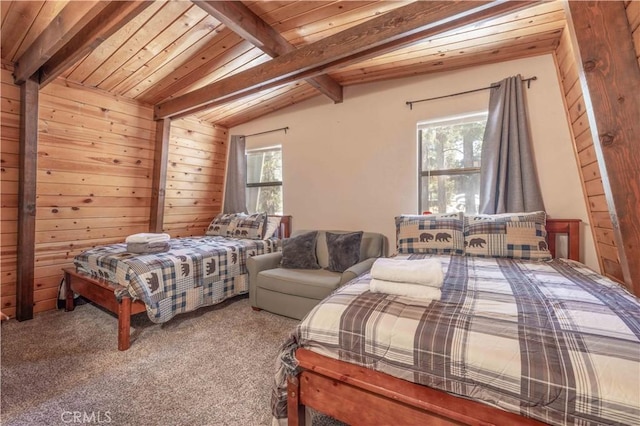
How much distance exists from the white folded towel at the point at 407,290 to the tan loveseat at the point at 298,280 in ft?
2.95

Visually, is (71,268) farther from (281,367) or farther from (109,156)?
(281,367)

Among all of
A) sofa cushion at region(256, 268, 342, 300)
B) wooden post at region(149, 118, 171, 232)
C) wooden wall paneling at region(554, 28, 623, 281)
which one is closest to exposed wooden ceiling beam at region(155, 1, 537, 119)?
wooden post at region(149, 118, 171, 232)

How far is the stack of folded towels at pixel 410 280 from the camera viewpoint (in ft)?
4.14

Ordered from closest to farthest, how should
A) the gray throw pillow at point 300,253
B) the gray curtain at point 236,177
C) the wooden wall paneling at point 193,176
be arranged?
the gray throw pillow at point 300,253 → the wooden wall paneling at point 193,176 → the gray curtain at point 236,177

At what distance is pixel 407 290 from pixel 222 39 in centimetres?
248

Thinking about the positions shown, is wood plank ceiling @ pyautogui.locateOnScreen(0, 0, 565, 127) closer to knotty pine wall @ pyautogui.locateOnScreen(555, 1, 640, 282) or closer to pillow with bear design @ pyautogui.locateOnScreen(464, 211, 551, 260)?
knotty pine wall @ pyautogui.locateOnScreen(555, 1, 640, 282)

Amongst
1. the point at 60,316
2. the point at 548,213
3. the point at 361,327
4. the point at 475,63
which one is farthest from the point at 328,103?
the point at 60,316

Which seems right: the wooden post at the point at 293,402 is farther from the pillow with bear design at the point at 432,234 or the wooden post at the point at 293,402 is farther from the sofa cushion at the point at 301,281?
the pillow with bear design at the point at 432,234

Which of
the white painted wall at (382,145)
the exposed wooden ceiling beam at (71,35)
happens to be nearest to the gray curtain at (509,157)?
the white painted wall at (382,145)

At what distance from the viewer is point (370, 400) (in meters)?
1.09

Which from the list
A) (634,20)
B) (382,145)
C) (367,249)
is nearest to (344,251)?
(367,249)

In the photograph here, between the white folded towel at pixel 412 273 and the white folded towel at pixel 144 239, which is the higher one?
the white folded towel at pixel 144 239

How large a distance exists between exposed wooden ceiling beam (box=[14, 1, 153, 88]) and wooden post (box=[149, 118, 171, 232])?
1083 mm

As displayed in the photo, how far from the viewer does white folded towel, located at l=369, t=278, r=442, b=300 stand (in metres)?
1.25
